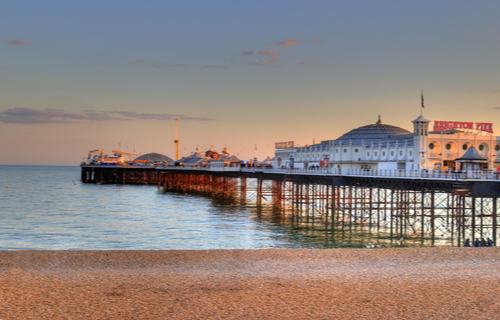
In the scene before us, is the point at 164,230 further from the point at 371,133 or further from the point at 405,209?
the point at 371,133

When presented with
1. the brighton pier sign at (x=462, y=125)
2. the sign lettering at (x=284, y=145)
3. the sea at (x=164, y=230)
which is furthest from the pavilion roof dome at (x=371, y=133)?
the sign lettering at (x=284, y=145)

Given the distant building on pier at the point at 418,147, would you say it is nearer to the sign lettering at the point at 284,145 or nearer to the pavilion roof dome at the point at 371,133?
the pavilion roof dome at the point at 371,133

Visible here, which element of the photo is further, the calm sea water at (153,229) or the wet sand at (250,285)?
the calm sea water at (153,229)

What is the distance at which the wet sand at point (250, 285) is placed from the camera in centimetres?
1299

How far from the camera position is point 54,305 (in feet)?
43.6

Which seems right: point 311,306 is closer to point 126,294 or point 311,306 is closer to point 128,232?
point 126,294

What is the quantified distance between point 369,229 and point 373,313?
2844 centimetres

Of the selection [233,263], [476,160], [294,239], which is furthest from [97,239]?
[476,160]

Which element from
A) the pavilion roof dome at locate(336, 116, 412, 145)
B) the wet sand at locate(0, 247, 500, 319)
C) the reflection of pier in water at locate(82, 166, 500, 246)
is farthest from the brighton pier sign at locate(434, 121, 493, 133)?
the wet sand at locate(0, 247, 500, 319)

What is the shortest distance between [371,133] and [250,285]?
2526 inches

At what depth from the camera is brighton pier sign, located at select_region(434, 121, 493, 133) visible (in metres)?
54.8

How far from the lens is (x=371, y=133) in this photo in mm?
75938

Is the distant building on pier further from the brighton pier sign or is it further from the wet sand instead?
the wet sand

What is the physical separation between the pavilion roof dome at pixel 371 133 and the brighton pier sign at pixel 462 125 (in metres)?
15.1
